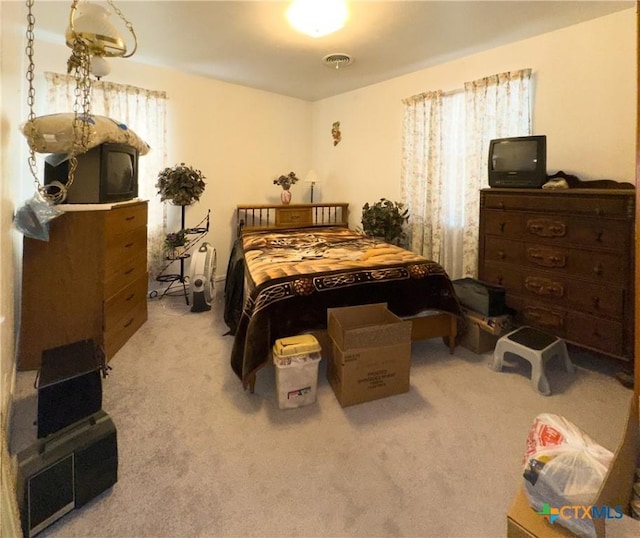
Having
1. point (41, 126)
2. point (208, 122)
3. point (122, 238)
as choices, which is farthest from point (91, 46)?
point (208, 122)

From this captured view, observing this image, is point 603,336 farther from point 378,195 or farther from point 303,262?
point 378,195

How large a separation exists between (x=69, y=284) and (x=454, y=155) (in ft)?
11.3

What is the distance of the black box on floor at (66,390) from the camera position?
4.90 feet

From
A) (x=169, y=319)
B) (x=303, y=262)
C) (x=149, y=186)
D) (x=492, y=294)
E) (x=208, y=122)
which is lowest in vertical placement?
(x=169, y=319)

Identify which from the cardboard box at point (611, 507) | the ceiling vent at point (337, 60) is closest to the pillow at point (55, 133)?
the ceiling vent at point (337, 60)

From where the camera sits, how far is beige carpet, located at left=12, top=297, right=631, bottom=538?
135cm

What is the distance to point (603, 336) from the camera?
7.51 ft

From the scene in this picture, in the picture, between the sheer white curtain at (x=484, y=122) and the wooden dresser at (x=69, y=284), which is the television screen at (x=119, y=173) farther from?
the sheer white curtain at (x=484, y=122)

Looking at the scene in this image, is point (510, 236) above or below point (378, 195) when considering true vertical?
below

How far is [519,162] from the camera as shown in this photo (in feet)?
8.94

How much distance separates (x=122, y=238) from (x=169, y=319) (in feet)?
3.25

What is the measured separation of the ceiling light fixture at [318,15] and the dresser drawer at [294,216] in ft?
7.54

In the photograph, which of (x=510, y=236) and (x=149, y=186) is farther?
(x=149, y=186)

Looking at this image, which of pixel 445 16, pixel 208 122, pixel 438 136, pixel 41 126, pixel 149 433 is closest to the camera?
pixel 149 433
